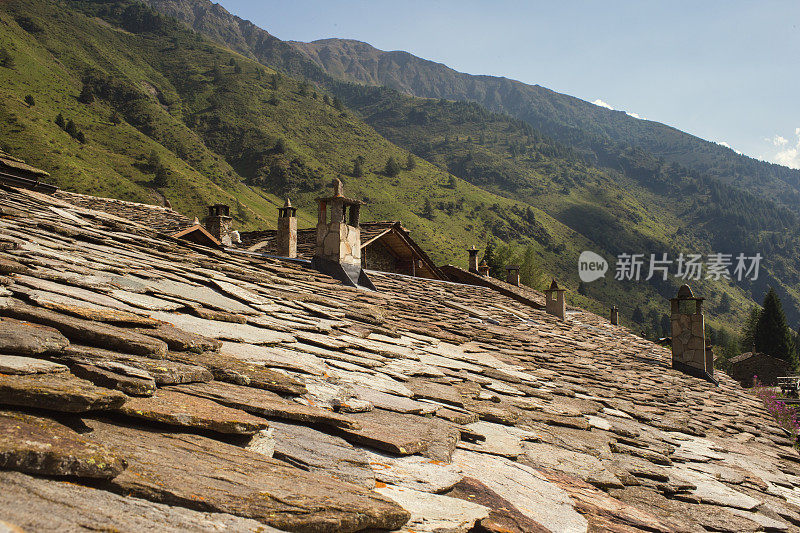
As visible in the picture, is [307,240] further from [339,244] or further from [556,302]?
[556,302]

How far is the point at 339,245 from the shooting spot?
8.59 metres

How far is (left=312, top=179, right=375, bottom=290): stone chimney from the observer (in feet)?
28.2

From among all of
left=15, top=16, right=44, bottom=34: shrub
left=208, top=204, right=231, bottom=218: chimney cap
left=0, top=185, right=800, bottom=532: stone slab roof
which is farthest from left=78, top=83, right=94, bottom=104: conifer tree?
left=0, top=185, right=800, bottom=532: stone slab roof

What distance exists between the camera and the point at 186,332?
3.13m

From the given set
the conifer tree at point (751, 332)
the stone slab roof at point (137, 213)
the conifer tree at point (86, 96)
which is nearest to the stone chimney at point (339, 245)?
the stone slab roof at point (137, 213)

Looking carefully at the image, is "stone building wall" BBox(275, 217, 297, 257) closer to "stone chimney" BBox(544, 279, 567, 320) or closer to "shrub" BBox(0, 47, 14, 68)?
"stone chimney" BBox(544, 279, 567, 320)

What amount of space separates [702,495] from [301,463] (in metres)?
3.89

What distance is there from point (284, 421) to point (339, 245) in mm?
6277

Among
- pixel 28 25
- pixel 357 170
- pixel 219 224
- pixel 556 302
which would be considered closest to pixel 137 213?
pixel 219 224

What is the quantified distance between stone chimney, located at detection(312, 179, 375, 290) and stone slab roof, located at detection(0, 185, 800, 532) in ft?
3.73

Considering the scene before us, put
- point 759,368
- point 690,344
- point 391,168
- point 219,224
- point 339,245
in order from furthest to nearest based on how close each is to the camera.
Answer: point 391,168 < point 759,368 < point 219,224 < point 690,344 < point 339,245

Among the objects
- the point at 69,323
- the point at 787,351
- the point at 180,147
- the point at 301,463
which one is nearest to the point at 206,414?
the point at 301,463

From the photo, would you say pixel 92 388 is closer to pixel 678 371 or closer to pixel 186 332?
pixel 186 332

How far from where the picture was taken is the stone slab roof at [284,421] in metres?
1.47
